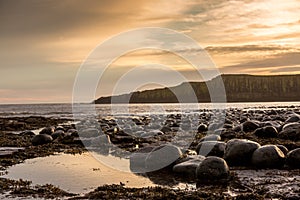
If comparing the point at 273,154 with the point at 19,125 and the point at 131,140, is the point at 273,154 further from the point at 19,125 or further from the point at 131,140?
the point at 19,125

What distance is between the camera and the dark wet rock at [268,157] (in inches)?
356

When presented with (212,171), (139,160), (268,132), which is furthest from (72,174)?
(268,132)

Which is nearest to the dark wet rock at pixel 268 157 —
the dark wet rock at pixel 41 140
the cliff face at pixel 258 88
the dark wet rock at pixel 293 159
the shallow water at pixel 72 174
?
the dark wet rock at pixel 293 159

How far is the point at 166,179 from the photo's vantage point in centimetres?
820

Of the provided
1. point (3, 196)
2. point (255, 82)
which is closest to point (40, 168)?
point (3, 196)

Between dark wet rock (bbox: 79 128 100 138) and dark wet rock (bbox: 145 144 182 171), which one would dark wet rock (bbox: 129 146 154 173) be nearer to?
dark wet rock (bbox: 145 144 182 171)

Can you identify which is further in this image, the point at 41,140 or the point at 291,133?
the point at 41,140

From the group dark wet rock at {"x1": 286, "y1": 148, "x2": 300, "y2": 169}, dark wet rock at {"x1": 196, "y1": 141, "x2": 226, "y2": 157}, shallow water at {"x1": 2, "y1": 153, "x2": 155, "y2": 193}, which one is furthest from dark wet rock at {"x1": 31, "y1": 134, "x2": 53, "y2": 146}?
dark wet rock at {"x1": 286, "y1": 148, "x2": 300, "y2": 169}

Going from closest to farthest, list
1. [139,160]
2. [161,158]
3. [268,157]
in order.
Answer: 1. [268,157]
2. [161,158]
3. [139,160]

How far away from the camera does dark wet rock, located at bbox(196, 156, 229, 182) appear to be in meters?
7.88

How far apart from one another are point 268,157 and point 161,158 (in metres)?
2.58

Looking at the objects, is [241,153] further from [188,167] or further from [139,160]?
[139,160]

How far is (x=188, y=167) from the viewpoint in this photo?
8.60 meters

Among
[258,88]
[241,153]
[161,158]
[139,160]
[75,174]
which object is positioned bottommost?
[75,174]
